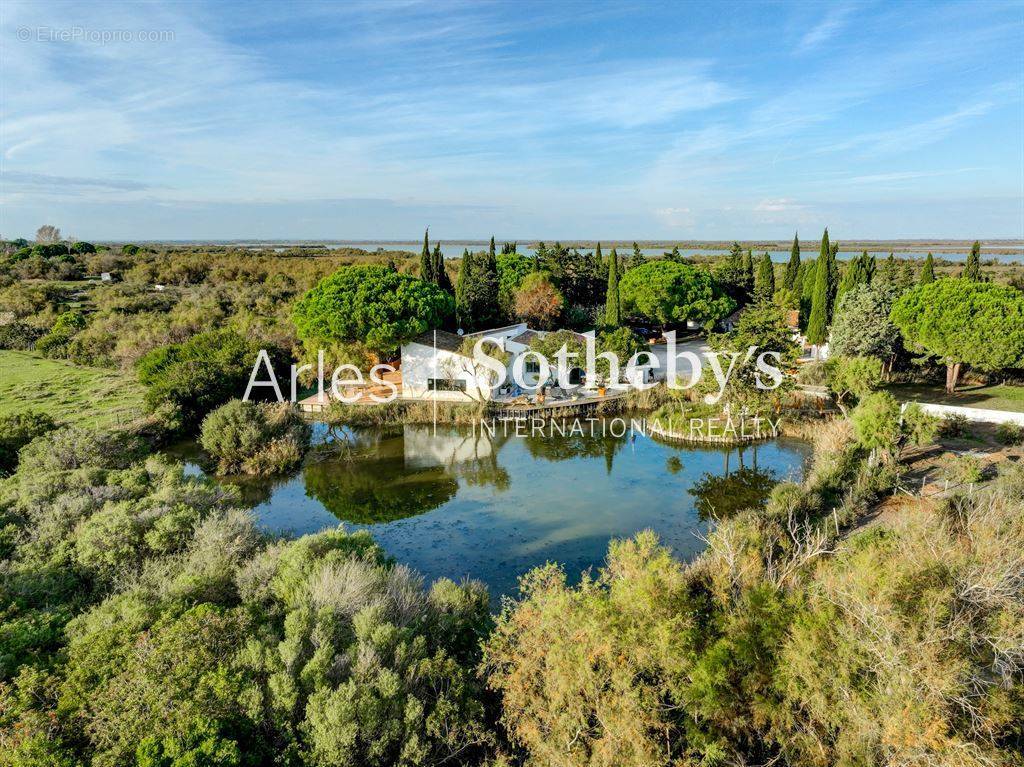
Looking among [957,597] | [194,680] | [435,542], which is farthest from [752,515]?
[194,680]

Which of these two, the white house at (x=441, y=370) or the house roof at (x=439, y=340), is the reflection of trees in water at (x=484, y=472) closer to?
the white house at (x=441, y=370)

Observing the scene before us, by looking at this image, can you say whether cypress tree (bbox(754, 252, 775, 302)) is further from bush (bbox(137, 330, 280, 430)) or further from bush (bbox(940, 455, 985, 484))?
bush (bbox(137, 330, 280, 430))

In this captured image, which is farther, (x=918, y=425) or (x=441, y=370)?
(x=441, y=370)

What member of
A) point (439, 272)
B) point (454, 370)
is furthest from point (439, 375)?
point (439, 272)

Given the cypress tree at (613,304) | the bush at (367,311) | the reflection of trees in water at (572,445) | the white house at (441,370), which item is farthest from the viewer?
the cypress tree at (613,304)

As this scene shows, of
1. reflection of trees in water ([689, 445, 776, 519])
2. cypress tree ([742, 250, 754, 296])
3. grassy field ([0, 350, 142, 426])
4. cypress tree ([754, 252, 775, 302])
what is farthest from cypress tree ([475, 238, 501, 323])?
reflection of trees in water ([689, 445, 776, 519])

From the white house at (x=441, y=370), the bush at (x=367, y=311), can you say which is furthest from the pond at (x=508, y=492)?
the bush at (x=367, y=311)

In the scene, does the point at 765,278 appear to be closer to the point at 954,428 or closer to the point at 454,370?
the point at 954,428
